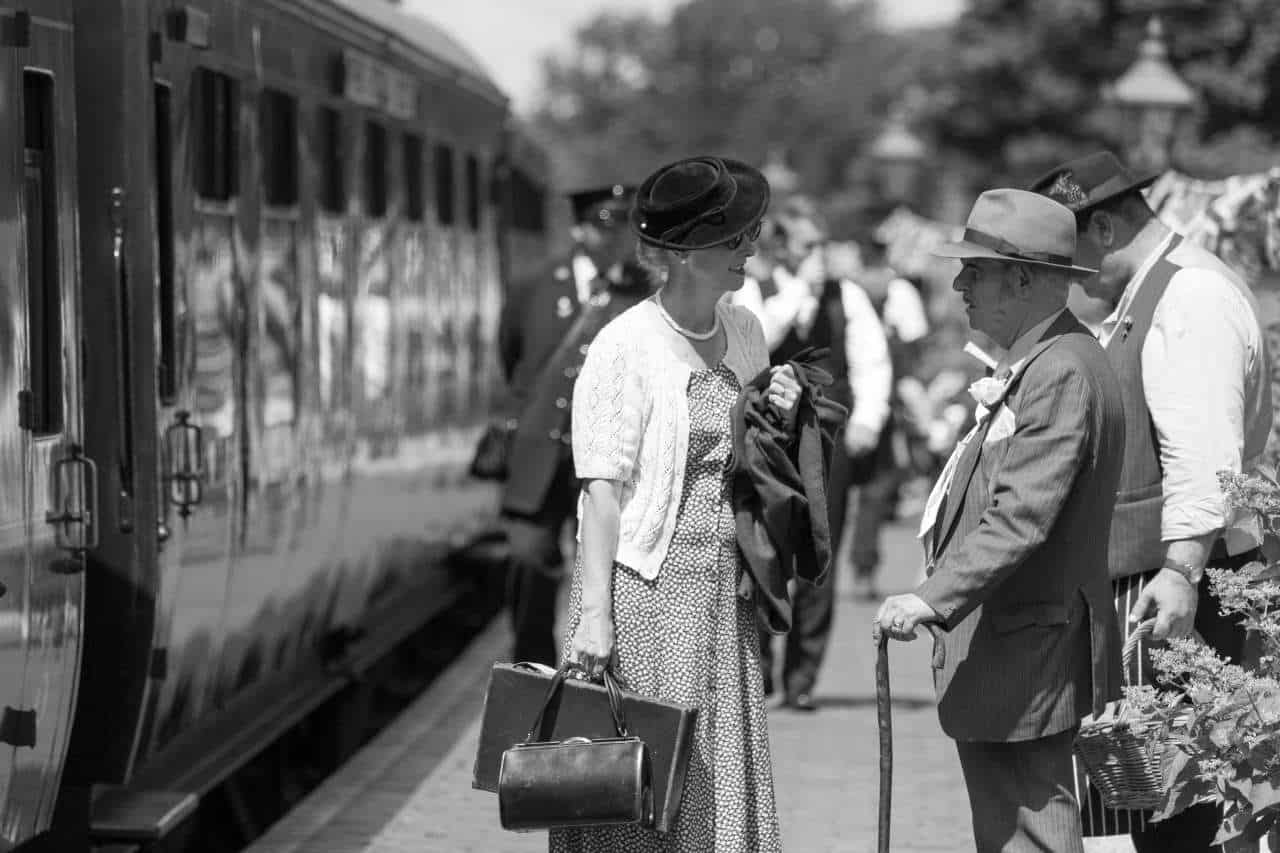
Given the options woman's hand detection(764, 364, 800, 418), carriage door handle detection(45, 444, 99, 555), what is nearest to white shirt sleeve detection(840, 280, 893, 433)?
carriage door handle detection(45, 444, 99, 555)

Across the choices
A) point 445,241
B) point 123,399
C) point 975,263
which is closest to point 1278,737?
point 975,263

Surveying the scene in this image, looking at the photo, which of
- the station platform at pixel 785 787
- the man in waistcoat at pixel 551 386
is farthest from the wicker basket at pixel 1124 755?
the man in waistcoat at pixel 551 386

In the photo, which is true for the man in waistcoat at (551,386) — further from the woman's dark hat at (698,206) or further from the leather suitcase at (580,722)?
the leather suitcase at (580,722)

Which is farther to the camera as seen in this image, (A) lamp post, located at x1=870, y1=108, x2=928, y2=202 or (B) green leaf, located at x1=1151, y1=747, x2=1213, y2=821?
(A) lamp post, located at x1=870, y1=108, x2=928, y2=202

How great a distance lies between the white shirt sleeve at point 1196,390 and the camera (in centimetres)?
576

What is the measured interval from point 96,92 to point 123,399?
2.75 ft

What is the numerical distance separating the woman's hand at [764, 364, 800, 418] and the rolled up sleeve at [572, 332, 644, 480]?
29 centimetres

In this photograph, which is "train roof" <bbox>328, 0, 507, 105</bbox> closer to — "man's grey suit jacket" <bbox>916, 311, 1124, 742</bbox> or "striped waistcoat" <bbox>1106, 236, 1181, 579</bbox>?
"striped waistcoat" <bbox>1106, 236, 1181, 579</bbox>

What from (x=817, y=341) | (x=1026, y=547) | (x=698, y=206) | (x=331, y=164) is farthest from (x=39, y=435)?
(x=817, y=341)

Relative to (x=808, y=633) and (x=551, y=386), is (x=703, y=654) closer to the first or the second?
(x=551, y=386)

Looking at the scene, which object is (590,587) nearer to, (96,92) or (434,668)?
(96,92)

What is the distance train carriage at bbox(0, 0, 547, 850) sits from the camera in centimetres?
Answer: 598

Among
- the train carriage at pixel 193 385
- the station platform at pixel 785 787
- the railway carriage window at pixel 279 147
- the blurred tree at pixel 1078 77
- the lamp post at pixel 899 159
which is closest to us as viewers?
the train carriage at pixel 193 385

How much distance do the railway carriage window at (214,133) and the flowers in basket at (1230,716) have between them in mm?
3494
